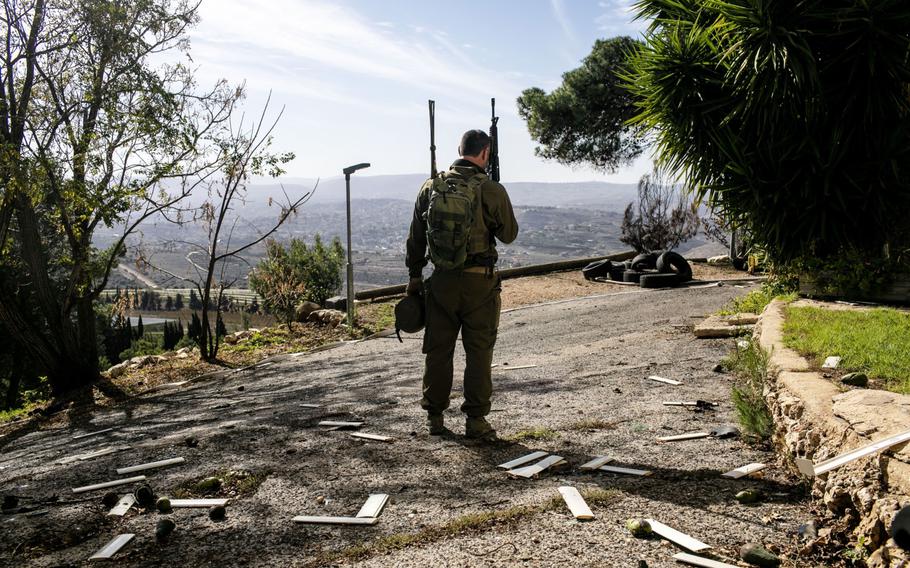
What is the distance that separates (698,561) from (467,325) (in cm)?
235

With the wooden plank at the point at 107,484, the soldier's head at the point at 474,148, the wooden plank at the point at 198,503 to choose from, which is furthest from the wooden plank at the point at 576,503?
the wooden plank at the point at 107,484

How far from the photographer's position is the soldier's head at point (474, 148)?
4.80 meters

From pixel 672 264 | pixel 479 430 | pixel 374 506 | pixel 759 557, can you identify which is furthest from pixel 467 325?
pixel 672 264

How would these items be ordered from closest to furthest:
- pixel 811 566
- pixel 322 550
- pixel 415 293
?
pixel 811 566, pixel 322 550, pixel 415 293

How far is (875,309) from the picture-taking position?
7348mm

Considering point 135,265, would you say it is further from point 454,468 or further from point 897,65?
point 897,65

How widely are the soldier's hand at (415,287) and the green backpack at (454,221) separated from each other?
1.10 feet

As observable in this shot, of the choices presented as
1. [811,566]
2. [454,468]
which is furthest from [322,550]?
[811,566]

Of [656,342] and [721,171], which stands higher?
[721,171]

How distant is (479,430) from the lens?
4.88 meters

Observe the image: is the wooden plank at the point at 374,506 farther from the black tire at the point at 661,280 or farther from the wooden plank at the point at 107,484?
the black tire at the point at 661,280

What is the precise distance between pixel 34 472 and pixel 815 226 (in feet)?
29.4

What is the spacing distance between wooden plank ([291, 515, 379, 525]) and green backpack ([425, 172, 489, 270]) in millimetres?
1780

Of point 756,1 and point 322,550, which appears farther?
point 756,1
